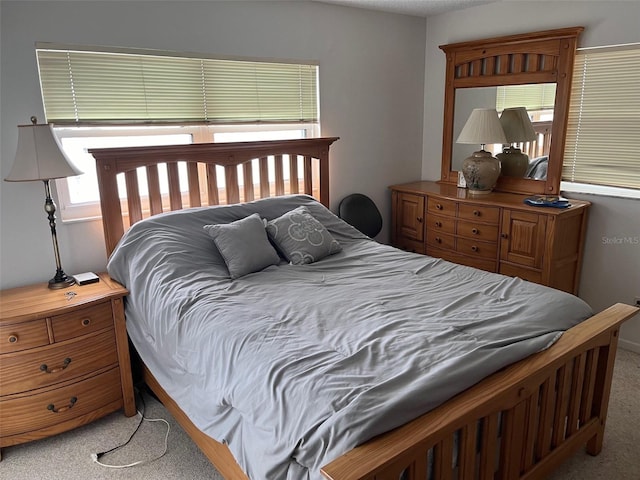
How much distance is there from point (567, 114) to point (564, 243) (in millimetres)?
865

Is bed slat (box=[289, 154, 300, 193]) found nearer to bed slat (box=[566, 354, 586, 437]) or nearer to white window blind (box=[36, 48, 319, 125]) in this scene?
white window blind (box=[36, 48, 319, 125])

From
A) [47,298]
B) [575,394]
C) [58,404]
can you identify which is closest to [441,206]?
[575,394]

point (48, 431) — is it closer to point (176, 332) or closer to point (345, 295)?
point (176, 332)

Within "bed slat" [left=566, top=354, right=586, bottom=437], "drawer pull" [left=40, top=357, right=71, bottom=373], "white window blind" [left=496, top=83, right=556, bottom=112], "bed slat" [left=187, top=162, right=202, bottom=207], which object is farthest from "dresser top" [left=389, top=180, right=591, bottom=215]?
"drawer pull" [left=40, top=357, right=71, bottom=373]

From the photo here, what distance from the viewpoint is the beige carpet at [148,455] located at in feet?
7.06

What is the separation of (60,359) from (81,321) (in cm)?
19

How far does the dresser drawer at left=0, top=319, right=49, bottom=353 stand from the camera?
217cm

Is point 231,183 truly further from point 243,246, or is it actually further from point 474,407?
point 474,407

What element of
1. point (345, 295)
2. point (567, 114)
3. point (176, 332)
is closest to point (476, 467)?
point (345, 295)

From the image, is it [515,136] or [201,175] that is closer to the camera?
[201,175]

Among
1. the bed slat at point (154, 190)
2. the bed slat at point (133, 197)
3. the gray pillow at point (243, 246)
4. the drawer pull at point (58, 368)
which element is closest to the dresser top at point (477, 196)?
the gray pillow at point (243, 246)

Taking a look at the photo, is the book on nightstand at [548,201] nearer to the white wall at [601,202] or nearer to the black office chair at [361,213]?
the white wall at [601,202]

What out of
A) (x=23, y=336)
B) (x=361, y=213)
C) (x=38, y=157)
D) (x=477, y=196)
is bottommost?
(x=23, y=336)

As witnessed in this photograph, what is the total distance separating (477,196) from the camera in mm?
3594
